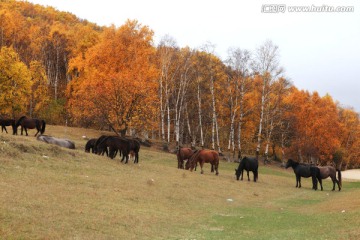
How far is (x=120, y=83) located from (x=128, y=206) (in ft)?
93.8

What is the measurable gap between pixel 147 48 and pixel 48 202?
39.8m

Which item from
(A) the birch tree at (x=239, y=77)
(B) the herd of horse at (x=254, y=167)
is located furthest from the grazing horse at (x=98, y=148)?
(A) the birch tree at (x=239, y=77)

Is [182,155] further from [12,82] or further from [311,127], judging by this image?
[311,127]

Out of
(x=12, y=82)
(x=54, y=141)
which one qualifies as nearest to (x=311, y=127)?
(x=54, y=141)

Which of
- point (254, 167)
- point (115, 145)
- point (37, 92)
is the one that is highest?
point (37, 92)

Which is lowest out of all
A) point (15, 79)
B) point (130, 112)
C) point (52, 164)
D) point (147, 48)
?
point (52, 164)

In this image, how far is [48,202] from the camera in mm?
12406

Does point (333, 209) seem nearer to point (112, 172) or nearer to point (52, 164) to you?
point (112, 172)

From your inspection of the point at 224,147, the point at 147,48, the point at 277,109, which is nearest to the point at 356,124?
the point at 224,147

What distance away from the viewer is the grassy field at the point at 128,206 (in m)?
10.7

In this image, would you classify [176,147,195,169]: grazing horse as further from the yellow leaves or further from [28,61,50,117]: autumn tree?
[28,61,50,117]: autumn tree

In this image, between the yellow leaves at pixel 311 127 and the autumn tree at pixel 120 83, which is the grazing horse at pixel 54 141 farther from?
the yellow leaves at pixel 311 127

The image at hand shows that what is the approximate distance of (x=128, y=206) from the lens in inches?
570

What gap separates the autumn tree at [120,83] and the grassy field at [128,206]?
1715cm
